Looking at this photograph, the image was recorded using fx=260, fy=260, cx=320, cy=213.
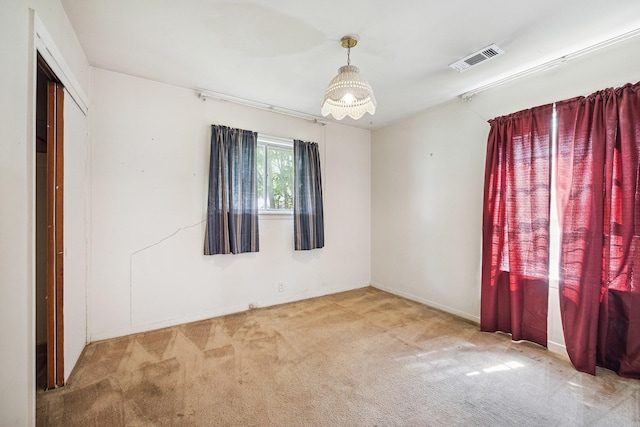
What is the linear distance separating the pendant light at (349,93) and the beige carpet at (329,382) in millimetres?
1976

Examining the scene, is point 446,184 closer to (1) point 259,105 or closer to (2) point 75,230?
(1) point 259,105


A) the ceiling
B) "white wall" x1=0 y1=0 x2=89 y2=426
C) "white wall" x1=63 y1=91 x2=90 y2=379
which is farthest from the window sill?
"white wall" x1=0 y1=0 x2=89 y2=426

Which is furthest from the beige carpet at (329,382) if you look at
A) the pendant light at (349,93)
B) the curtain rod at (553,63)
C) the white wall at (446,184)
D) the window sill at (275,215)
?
the curtain rod at (553,63)

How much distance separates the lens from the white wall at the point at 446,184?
7.37ft

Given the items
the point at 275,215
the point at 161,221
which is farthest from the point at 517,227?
the point at 161,221

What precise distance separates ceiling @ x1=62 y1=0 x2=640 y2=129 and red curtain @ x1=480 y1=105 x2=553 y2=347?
24.7 inches

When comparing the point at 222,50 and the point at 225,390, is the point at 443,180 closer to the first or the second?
the point at 222,50

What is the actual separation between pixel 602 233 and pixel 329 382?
2330mm

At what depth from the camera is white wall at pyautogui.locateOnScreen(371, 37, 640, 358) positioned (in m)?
2.25

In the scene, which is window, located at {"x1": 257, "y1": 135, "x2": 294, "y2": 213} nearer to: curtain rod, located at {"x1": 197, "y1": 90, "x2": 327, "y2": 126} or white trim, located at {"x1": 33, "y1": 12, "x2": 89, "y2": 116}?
curtain rod, located at {"x1": 197, "y1": 90, "x2": 327, "y2": 126}

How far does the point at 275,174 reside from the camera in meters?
3.48

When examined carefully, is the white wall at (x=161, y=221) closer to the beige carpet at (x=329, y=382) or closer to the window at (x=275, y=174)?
the window at (x=275, y=174)

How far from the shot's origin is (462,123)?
306 centimetres

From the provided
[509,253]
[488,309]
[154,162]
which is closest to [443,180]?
[509,253]
